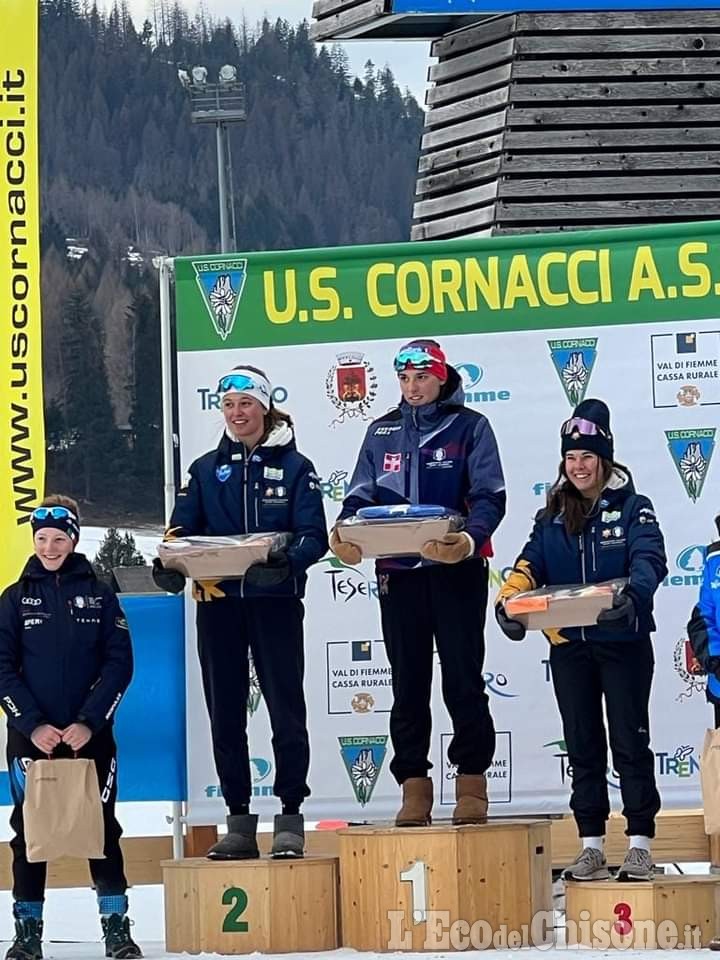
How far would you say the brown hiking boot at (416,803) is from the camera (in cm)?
686

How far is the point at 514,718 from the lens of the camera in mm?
7734

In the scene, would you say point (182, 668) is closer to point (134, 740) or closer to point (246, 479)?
point (134, 740)

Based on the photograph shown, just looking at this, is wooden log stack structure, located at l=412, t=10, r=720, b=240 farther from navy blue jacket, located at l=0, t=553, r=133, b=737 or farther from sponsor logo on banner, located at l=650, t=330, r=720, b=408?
navy blue jacket, located at l=0, t=553, r=133, b=737

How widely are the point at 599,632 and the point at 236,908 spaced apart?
1653 millimetres

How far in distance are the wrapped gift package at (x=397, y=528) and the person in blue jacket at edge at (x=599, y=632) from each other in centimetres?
32

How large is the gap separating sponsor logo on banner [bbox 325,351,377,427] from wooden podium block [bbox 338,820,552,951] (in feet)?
6.36

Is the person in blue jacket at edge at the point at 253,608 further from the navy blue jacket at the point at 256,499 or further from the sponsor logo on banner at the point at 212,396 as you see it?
the sponsor logo on banner at the point at 212,396

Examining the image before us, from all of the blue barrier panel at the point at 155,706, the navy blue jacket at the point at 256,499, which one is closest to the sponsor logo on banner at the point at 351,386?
the navy blue jacket at the point at 256,499

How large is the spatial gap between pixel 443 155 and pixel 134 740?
3989 mm

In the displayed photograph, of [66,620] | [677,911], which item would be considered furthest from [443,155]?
[677,911]

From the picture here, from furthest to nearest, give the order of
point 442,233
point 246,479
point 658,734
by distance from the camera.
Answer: point 442,233 → point 658,734 → point 246,479

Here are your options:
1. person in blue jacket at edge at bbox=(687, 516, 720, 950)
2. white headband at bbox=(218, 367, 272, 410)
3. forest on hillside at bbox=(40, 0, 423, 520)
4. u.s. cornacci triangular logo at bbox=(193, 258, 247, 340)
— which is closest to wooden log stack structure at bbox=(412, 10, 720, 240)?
u.s. cornacci triangular logo at bbox=(193, 258, 247, 340)

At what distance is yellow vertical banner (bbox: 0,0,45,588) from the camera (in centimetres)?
780

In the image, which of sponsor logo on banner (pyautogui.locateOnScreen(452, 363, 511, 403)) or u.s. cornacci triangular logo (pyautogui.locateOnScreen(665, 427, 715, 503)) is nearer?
u.s. cornacci triangular logo (pyautogui.locateOnScreen(665, 427, 715, 503))
